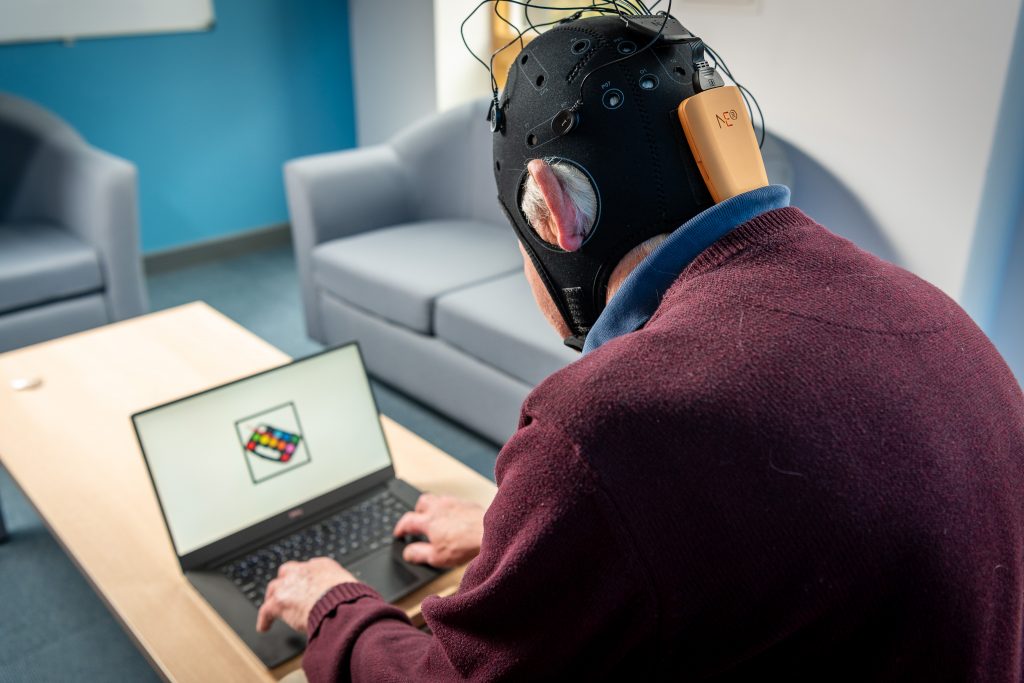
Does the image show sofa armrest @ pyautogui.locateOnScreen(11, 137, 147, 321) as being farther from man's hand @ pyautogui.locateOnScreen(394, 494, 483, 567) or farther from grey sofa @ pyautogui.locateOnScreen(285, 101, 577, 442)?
man's hand @ pyautogui.locateOnScreen(394, 494, 483, 567)

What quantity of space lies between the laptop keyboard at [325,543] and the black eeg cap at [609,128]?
60 centimetres

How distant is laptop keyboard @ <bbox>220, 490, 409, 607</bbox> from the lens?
1.26 m

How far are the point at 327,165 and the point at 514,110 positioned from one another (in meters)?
2.09

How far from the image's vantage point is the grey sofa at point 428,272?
230 centimetres

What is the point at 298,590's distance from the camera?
1099 mm

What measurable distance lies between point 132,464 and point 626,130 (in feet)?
3.89

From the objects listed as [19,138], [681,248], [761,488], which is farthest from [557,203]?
[19,138]

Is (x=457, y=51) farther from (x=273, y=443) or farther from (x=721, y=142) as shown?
(x=721, y=142)

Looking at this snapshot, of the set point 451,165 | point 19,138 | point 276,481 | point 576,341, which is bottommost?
point 276,481

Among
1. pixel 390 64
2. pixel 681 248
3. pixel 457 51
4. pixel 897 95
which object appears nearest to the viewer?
pixel 681 248

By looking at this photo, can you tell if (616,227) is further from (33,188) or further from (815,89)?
(33,188)

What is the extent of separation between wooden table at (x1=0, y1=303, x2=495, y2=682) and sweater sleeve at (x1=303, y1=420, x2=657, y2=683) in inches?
19.5

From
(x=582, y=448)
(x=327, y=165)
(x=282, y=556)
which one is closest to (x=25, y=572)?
(x=282, y=556)

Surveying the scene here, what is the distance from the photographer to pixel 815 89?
2.29 meters
